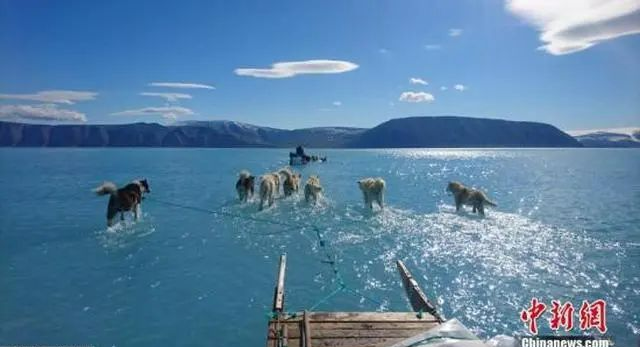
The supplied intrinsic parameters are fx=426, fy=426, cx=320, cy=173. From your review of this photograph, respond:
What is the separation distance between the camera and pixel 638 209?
27516 mm

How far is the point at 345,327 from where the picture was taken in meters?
8.34

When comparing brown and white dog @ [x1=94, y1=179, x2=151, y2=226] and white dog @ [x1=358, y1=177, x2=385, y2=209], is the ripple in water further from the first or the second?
brown and white dog @ [x1=94, y1=179, x2=151, y2=226]

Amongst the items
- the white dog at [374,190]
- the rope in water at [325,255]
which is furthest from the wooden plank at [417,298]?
the white dog at [374,190]

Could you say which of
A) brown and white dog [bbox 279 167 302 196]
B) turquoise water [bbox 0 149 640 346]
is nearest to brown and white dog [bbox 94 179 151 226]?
turquoise water [bbox 0 149 640 346]

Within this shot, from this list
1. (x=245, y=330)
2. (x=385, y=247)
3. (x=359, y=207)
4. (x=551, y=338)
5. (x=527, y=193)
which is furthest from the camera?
(x=527, y=193)

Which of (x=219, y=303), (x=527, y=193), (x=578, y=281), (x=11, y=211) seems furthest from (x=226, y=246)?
(x=527, y=193)

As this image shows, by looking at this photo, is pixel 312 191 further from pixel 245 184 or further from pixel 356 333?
pixel 356 333

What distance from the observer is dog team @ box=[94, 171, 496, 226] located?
2036 centimetres

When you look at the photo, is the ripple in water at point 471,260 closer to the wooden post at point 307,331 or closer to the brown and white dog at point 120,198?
the wooden post at point 307,331

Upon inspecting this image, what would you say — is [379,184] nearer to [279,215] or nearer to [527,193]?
[279,215]

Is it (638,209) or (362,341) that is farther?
(638,209)

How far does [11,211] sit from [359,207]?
2161cm

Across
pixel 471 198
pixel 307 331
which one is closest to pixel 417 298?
pixel 307 331

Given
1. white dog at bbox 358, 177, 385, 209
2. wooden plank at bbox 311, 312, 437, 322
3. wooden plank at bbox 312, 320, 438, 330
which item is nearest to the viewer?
wooden plank at bbox 312, 320, 438, 330
